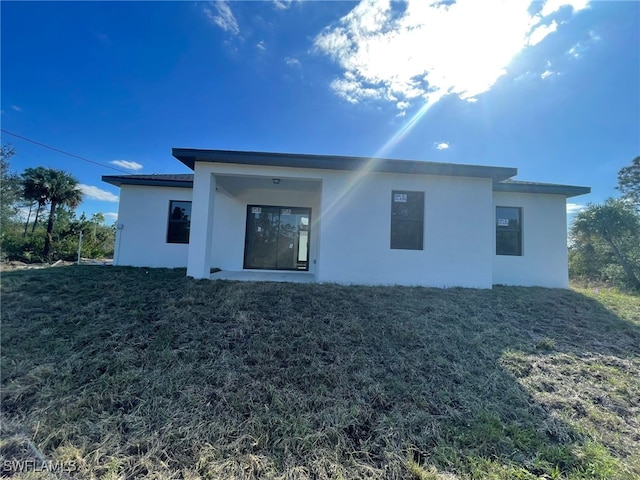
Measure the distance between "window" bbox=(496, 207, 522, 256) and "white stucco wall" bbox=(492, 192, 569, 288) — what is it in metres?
0.12

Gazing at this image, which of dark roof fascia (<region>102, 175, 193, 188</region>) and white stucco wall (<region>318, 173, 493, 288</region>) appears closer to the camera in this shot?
white stucco wall (<region>318, 173, 493, 288</region>)

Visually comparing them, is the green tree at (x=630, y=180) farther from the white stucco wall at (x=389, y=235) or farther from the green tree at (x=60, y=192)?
the green tree at (x=60, y=192)

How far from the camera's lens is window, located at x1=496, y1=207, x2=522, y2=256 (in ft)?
27.2

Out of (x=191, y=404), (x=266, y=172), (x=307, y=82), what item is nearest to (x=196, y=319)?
(x=191, y=404)

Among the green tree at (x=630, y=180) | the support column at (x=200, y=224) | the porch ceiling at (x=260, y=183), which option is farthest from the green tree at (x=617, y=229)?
the support column at (x=200, y=224)

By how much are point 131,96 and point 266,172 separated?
6833 mm

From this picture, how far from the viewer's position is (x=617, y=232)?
1073cm

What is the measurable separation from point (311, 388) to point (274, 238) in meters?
6.96

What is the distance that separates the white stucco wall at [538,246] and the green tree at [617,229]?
437 cm

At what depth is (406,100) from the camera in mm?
8742

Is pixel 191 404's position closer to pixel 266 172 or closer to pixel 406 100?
pixel 266 172

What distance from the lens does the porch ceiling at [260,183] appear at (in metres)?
7.09

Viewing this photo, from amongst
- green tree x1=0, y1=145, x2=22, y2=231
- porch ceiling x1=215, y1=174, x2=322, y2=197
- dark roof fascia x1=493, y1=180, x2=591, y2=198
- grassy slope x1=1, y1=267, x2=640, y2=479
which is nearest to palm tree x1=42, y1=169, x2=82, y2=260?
green tree x1=0, y1=145, x2=22, y2=231

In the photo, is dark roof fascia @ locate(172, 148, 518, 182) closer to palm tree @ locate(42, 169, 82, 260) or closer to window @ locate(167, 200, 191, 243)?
window @ locate(167, 200, 191, 243)
